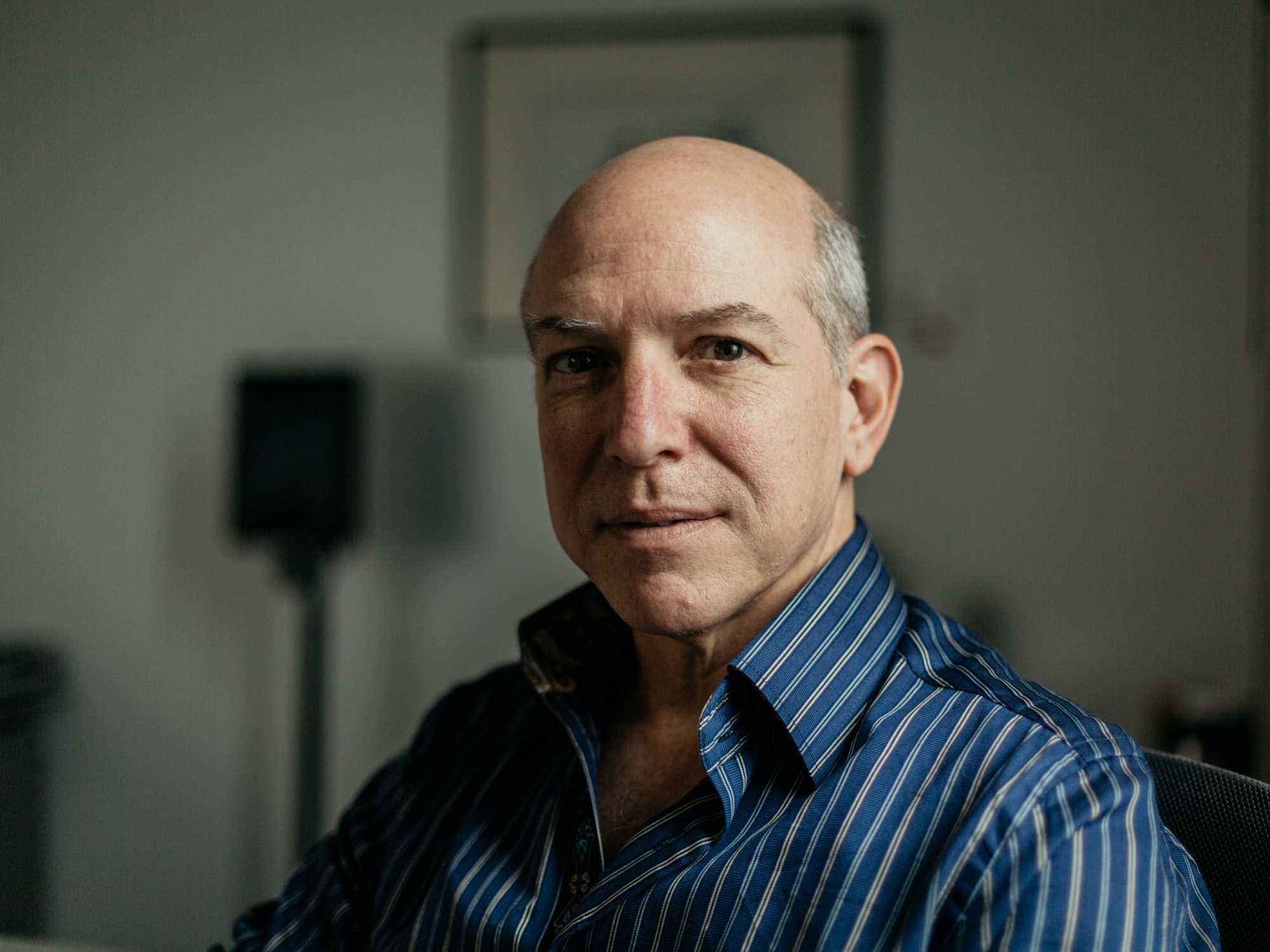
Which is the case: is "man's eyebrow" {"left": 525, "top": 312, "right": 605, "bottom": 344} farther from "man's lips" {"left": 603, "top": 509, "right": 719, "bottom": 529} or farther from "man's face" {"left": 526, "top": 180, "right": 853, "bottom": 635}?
"man's lips" {"left": 603, "top": 509, "right": 719, "bottom": 529}

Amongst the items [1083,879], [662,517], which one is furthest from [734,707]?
[1083,879]

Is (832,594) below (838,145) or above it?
below

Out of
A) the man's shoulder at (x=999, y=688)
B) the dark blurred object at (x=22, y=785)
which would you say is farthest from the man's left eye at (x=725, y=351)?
the dark blurred object at (x=22, y=785)

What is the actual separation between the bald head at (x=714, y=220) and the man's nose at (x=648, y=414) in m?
0.12

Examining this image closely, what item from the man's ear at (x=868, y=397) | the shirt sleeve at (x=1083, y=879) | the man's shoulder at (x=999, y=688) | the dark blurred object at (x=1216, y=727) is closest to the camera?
the shirt sleeve at (x=1083, y=879)

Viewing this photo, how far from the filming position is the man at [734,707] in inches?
27.6

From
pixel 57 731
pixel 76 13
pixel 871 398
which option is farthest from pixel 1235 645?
pixel 76 13

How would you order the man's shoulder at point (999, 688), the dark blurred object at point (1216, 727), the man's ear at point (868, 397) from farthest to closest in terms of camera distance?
1. the dark blurred object at point (1216, 727)
2. the man's ear at point (868, 397)
3. the man's shoulder at point (999, 688)

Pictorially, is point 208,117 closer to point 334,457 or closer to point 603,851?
point 334,457

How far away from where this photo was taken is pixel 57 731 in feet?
7.91

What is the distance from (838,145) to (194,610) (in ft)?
6.58

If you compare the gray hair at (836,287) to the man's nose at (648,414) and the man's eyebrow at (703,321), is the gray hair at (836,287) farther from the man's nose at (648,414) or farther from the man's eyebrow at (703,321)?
the man's nose at (648,414)

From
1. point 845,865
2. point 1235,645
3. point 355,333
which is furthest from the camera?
point 355,333

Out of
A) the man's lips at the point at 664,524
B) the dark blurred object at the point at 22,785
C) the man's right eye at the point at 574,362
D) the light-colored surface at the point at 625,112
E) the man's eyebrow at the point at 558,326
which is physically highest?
the light-colored surface at the point at 625,112
